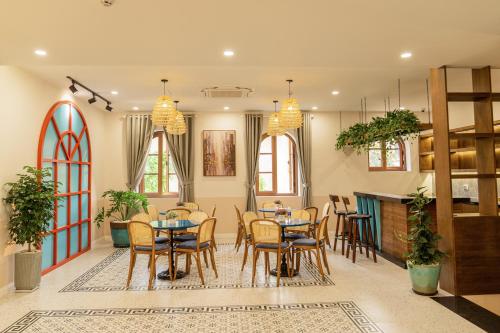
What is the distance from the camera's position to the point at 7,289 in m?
4.55

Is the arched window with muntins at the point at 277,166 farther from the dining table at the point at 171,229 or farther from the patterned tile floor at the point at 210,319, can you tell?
the patterned tile floor at the point at 210,319

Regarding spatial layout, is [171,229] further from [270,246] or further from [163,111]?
[163,111]

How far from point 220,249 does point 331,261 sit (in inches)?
89.4

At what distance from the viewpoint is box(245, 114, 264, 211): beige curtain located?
827 cm

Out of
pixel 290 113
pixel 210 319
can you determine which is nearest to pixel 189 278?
pixel 210 319

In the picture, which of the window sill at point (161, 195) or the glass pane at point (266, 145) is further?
the glass pane at point (266, 145)

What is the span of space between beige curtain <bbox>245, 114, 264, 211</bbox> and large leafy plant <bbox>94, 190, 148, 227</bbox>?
94.0 inches

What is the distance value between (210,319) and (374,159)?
255 inches

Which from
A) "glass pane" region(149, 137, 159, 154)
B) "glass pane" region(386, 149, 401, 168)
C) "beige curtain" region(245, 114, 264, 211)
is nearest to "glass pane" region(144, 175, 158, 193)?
"glass pane" region(149, 137, 159, 154)

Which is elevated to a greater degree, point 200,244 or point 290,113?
point 290,113

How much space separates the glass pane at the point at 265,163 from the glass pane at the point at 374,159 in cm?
247

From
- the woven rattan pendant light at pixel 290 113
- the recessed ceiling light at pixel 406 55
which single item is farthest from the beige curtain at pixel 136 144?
the recessed ceiling light at pixel 406 55

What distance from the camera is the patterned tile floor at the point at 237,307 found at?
3.48m

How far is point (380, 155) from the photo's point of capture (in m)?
8.80
